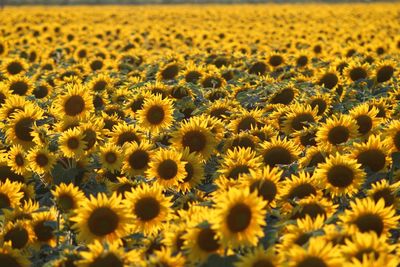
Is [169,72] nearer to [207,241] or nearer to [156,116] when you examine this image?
[156,116]

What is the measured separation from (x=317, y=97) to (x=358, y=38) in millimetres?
11585

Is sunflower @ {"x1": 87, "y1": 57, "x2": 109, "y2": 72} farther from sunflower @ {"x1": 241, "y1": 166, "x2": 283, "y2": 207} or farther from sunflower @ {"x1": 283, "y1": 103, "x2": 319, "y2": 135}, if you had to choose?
sunflower @ {"x1": 241, "y1": 166, "x2": 283, "y2": 207}

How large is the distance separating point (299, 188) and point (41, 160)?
102 inches

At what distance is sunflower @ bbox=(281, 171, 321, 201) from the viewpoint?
4273mm

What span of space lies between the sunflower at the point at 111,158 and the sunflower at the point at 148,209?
1287 millimetres

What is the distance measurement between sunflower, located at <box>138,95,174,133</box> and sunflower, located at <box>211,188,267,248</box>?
2.88m

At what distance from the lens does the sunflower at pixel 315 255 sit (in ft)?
9.78

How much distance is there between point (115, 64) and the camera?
11828 millimetres

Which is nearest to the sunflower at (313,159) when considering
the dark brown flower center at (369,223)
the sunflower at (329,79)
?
the dark brown flower center at (369,223)

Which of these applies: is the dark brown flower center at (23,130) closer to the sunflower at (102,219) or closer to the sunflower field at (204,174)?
the sunflower field at (204,174)

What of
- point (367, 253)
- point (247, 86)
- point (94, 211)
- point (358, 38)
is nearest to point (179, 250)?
point (94, 211)

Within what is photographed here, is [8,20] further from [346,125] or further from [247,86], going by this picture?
[346,125]

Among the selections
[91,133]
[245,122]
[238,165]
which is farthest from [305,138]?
[91,133]

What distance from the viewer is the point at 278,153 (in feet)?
17.4
